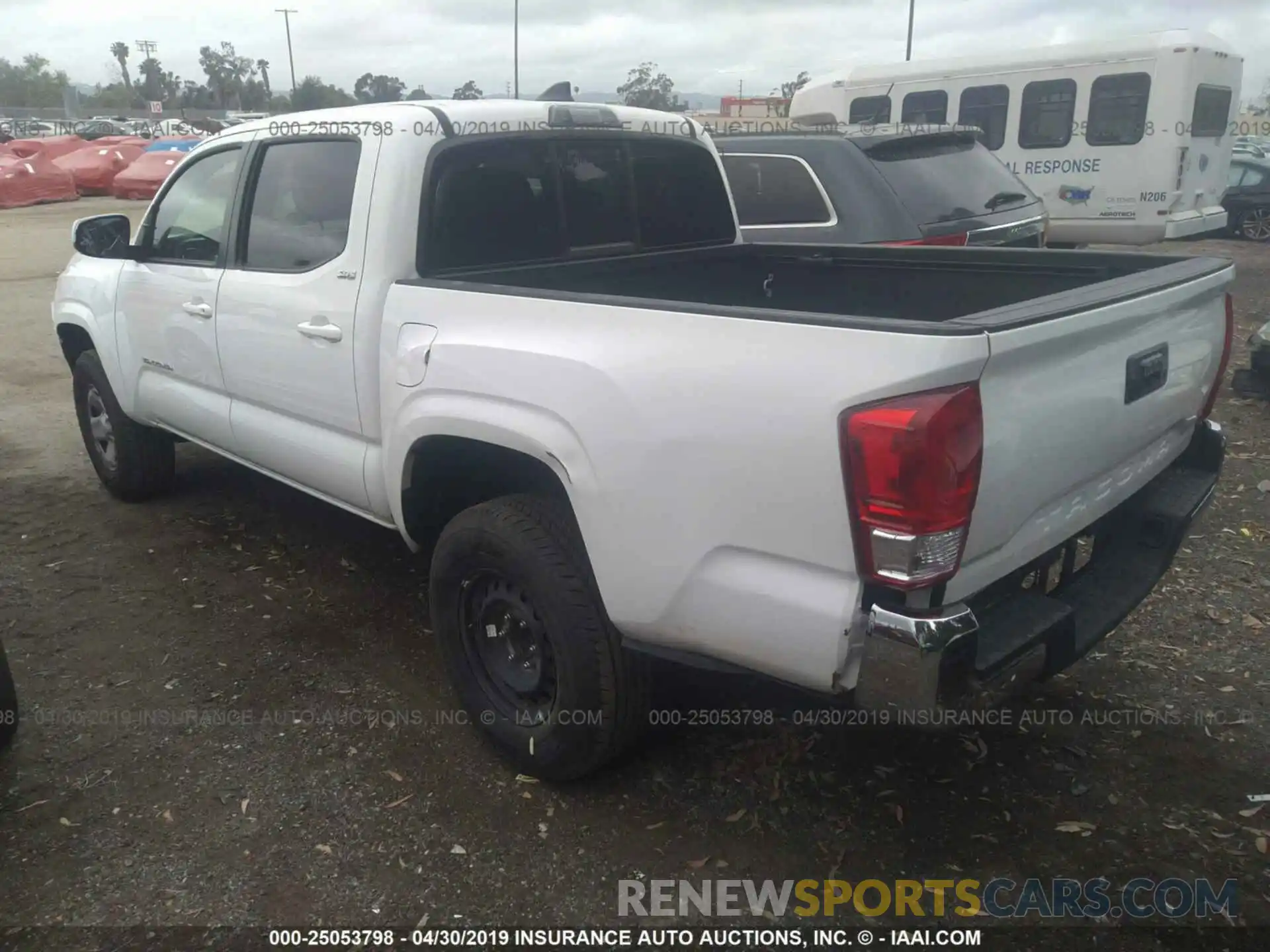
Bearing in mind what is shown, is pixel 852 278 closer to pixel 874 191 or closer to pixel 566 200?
pixel 566 200

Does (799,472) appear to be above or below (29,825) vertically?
above

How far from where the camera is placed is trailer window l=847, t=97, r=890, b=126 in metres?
14.9

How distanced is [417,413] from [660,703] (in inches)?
44.1

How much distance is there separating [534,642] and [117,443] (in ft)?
10.8

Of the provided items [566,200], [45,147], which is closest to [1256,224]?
[566,200]

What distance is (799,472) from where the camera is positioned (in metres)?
2.13

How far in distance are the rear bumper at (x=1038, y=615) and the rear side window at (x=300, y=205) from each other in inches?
90.2

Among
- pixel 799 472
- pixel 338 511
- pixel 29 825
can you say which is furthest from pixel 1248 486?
pixel 29 825

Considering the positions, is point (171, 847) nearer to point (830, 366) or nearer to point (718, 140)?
point (830, 366)

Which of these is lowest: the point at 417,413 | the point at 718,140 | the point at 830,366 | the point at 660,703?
the point at 660,703

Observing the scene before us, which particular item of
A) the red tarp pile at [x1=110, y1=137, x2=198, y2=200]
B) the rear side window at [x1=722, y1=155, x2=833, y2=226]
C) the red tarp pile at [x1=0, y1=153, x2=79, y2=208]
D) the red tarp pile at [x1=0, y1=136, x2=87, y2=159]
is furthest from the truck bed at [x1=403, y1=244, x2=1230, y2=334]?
the red tarp pile at [x1=0, y1=136, x2=87, y2=159]

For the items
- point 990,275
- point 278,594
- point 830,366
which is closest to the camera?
point 830,366

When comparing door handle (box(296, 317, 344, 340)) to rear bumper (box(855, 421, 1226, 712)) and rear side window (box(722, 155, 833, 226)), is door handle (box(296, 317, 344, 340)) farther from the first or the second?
rear side window (box(722, 155, 833, 226))

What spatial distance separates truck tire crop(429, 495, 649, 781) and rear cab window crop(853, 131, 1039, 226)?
14.2 feet
